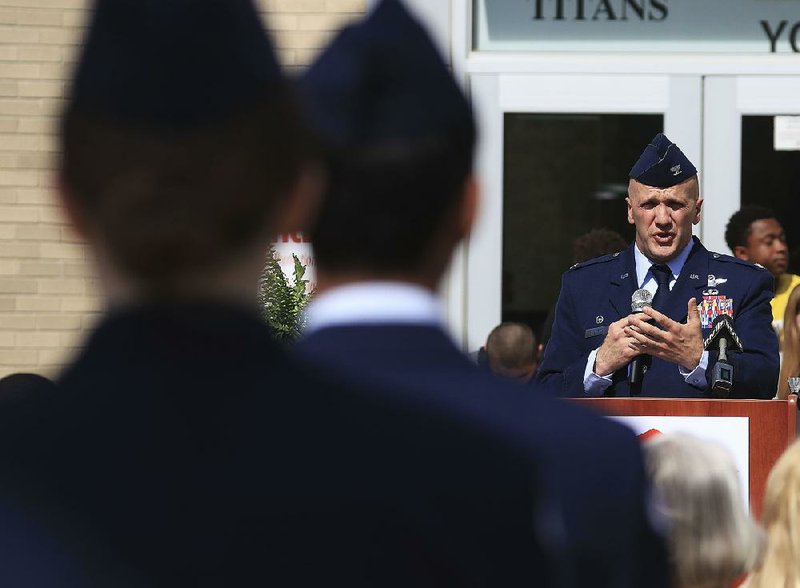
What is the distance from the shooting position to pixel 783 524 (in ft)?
8.86

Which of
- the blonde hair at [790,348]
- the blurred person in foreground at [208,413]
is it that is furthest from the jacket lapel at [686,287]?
the blurred person in foreground at [208,413]

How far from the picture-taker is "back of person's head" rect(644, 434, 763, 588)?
7.34 feet

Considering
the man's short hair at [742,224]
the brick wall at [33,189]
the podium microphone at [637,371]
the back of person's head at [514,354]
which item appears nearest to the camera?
the podium microphone at [637,371]

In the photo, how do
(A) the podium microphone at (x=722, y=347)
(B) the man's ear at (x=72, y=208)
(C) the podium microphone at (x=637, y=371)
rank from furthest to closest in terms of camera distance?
(C) the podium microphone at (x=637, y=371) → (A) the podium microphone at (x=722, y=347) → (B) the man's ear at (x=72, y=208)

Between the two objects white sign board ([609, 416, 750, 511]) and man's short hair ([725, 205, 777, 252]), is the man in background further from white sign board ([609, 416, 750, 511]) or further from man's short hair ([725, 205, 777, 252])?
white sign board ([609, 416, 750, 511])

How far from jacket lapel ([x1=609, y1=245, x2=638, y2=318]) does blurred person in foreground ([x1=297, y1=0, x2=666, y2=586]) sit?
311 cm

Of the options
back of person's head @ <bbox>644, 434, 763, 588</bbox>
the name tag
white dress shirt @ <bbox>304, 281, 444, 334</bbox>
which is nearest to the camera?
white dress shirt @ <bbox>304, 281, 444, 334</bbox>

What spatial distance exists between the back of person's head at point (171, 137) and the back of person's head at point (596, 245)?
5296 millimetres

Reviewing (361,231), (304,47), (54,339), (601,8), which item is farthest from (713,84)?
(361,231)

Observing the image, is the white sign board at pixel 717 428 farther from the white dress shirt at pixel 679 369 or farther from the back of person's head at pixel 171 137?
the back of person's head at pixel 171 137

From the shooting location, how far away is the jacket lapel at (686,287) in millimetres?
4438

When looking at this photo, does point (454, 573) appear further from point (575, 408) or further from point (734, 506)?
point (734, 506)

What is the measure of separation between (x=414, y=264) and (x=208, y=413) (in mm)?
331

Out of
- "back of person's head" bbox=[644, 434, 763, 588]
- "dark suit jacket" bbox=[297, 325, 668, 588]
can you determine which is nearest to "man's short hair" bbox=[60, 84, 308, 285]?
"dark suit jacket" bbox=[297, 325, 668, 588]
